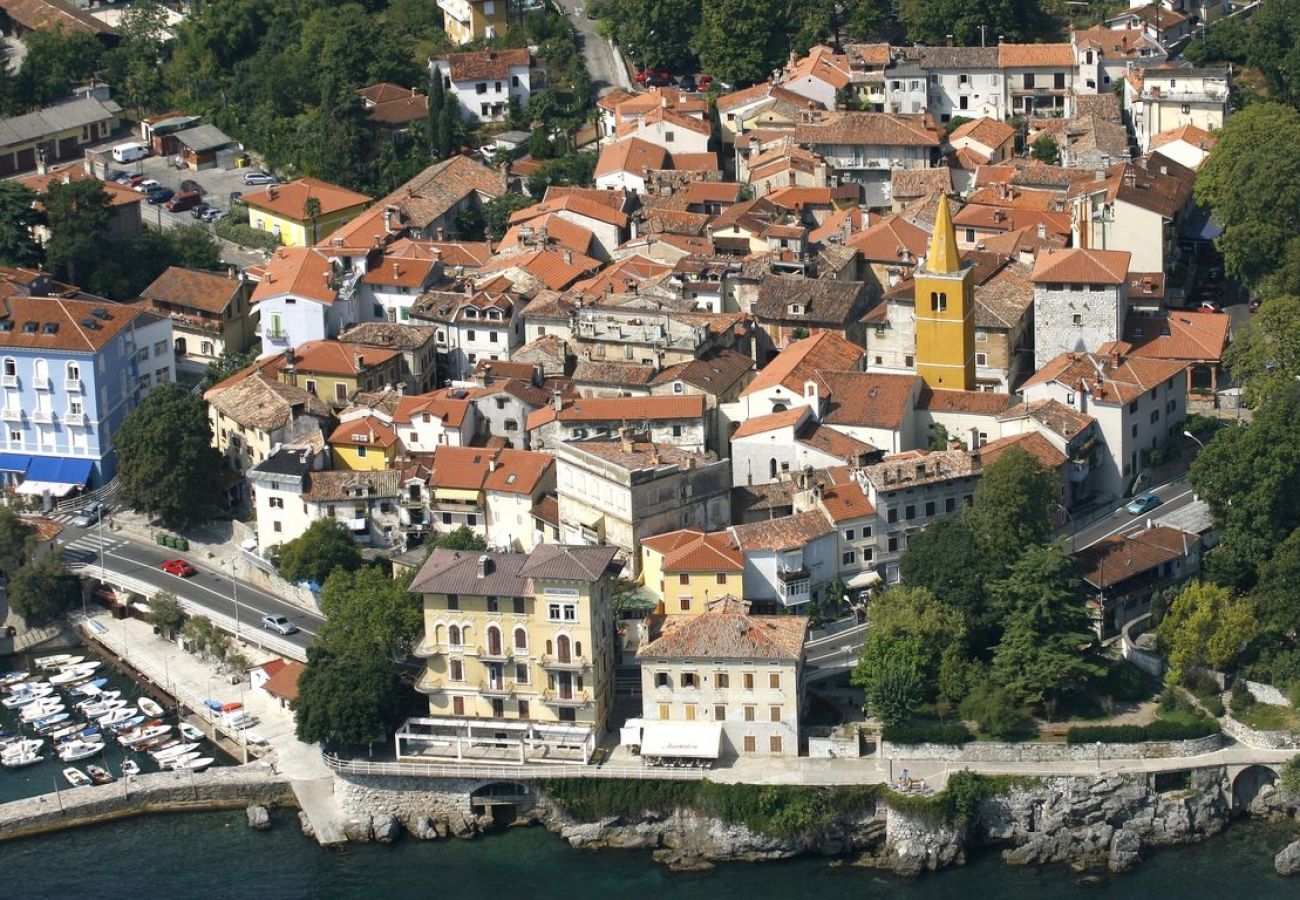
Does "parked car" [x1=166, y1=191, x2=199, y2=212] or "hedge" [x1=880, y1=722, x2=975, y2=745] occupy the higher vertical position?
"parked car" [x1=166, y1=191, x2=199, y2=212]

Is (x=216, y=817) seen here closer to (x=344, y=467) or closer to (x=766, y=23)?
(x=344, y=467)

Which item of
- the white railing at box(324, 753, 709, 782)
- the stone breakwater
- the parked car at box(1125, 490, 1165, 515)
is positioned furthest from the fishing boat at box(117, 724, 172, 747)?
the parked car at box(1125, 490, 1165, 515)

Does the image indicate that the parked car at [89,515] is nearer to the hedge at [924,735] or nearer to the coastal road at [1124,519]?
the hedge at [924,735]

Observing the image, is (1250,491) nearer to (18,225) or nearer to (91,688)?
(91,688)

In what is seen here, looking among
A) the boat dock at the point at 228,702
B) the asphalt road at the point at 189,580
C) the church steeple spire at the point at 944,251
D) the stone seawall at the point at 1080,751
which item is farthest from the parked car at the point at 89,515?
the stone seawall at the point at 1080,751

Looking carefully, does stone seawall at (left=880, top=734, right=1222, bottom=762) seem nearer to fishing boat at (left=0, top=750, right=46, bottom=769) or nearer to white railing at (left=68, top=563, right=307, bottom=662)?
white railing at (left=68, top=563, right=307, bottom=662)

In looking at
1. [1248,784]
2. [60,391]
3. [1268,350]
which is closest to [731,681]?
[1248,784]
